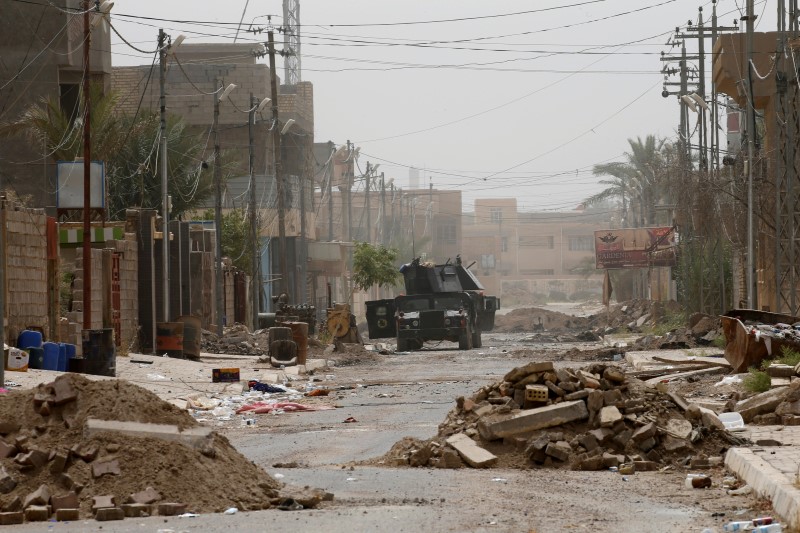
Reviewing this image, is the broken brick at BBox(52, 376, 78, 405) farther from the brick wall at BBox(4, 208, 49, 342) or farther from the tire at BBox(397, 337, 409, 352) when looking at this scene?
the tire at BBox(397, 337, 409, 352)

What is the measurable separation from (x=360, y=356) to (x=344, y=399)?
1433 cm

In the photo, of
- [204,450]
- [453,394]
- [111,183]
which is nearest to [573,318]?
[111,183]

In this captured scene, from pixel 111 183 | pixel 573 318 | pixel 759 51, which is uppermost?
pixel 759 51

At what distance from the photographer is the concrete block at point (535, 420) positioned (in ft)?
41.2

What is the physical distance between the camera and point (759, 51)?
37.4 m

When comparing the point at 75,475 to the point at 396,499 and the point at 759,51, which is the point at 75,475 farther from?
the point at 759,51

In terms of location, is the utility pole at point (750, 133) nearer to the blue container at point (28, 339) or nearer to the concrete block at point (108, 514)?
the blue container at point (28, 339)

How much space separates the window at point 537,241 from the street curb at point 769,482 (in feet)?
472

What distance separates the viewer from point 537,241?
155 metres

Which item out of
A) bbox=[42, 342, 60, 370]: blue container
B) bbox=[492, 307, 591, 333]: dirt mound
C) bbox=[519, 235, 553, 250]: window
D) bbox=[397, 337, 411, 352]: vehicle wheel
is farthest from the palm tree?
bbox=[519, 235, 553, 250]: window

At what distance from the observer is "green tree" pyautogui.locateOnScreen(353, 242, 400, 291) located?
5953 cm

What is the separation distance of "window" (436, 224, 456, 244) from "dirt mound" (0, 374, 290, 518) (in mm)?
121988

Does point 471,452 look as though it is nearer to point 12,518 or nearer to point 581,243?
point 12,518

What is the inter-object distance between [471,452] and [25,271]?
13.9 metres
